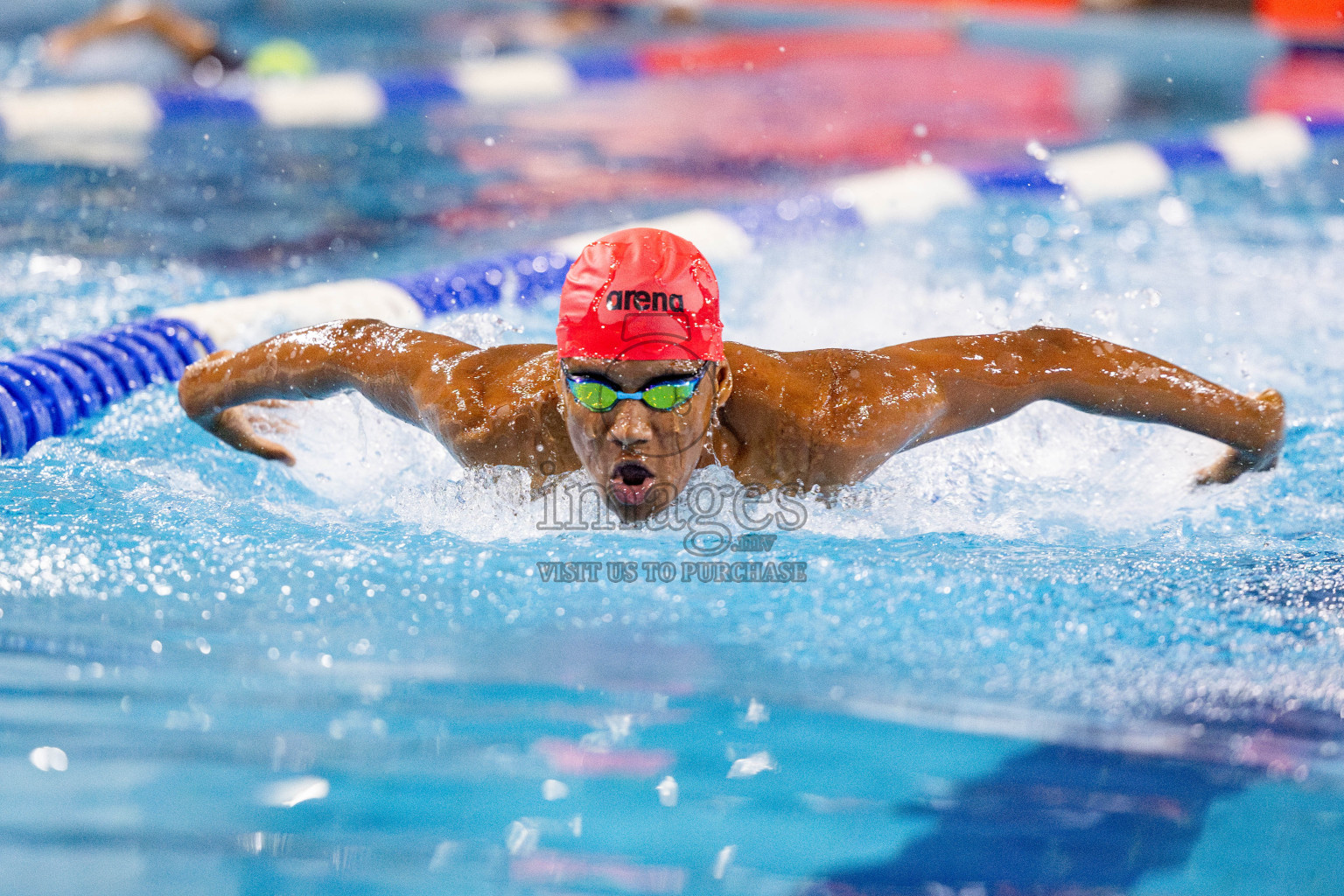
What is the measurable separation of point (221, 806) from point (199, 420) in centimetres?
126

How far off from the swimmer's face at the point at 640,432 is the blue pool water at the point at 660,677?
22 cm

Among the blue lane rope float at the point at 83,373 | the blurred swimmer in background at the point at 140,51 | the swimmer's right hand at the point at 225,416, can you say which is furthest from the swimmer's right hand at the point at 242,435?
the blurred swimmer in background at the point at 140,51

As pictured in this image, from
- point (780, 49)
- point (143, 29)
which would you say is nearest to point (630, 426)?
point (143, 29)

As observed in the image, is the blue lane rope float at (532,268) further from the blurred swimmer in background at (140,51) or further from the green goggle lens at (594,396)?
the blurred swimmer in background at (140,51)

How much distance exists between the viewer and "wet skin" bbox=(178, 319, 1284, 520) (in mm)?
2521

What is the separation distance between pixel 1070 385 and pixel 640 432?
0.97m

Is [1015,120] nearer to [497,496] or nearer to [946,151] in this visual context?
[946,151]

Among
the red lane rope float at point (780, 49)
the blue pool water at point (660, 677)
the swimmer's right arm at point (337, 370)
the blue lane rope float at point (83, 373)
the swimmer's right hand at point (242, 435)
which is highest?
the red lane rope float at point (780, 49)

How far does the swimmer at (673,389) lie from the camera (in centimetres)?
229

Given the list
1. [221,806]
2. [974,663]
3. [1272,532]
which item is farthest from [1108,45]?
[221,806]

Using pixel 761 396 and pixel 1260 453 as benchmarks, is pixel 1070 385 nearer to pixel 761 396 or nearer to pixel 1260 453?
pixel 1260 453

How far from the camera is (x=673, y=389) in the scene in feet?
7.51

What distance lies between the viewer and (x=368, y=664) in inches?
86.2

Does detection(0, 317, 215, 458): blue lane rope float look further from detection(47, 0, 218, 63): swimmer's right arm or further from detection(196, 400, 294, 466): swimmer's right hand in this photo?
detection(47, 0, 218, 63): swimmer's right arm
